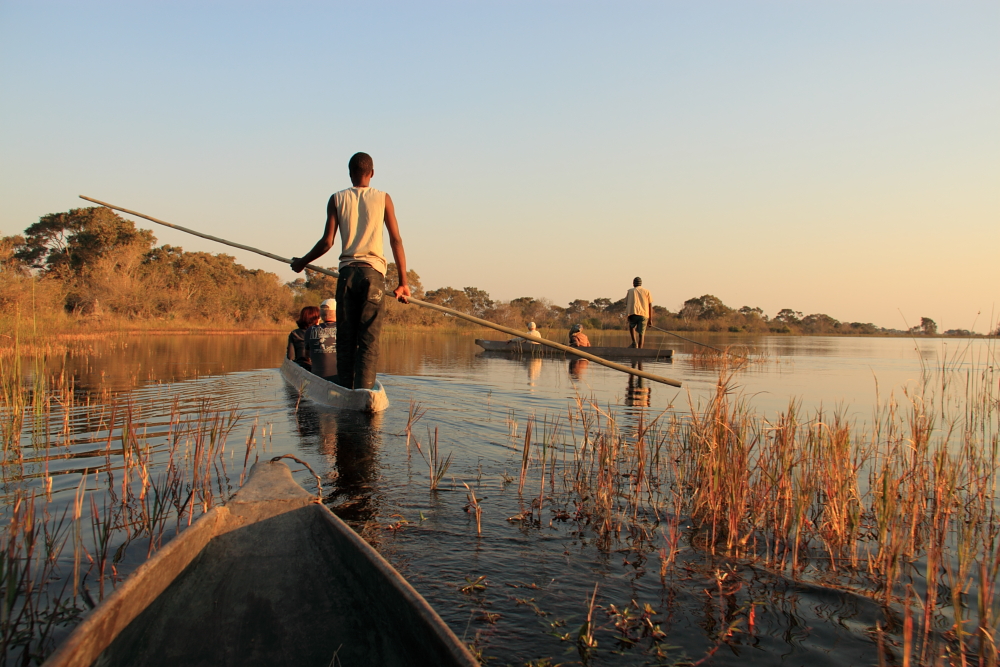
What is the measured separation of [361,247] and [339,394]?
1.87m

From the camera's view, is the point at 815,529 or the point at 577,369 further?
the point at 577,369

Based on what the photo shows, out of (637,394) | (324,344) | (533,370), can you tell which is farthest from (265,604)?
(533,370)

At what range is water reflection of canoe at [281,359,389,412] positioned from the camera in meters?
6.18

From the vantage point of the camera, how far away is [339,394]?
6719mm

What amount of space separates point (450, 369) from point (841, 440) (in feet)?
35.6

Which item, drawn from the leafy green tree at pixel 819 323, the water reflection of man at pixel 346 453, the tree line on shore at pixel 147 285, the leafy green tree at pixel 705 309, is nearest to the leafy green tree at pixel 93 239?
the tree line on shore at pixel 147 285

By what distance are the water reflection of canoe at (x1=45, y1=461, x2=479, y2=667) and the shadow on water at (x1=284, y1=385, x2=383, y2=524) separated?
2.94 ft

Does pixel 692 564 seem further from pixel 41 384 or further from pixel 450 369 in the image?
pixel 450 369

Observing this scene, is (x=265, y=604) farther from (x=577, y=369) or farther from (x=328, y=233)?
(x=577, y=369)

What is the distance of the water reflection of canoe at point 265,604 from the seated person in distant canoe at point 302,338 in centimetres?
703

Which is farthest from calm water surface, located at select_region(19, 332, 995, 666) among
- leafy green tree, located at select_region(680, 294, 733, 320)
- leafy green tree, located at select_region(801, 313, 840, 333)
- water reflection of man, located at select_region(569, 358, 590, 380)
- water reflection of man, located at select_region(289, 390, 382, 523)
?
leafy green tree, located at select_region(801, 313, 840, 333)

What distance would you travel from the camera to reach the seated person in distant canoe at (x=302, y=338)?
9.52m

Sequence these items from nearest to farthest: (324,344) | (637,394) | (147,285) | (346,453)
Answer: (346,453) < (324,344) < (637,394) < (147,285)

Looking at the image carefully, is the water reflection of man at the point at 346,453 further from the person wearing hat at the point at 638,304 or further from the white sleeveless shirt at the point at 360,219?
the person wearing hat at the point at 638,304
